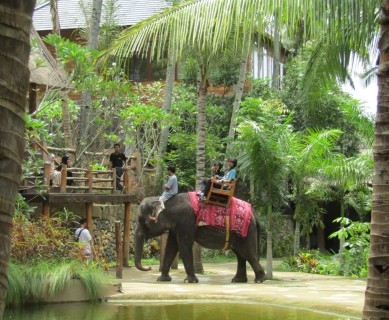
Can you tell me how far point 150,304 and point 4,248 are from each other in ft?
30.1

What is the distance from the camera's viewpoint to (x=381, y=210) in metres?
5.28

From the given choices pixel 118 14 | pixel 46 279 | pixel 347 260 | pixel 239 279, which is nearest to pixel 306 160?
pixel 347 260

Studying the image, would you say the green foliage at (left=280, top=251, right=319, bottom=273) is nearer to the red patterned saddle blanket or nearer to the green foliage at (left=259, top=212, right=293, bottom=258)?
the red patterned saddle blanket

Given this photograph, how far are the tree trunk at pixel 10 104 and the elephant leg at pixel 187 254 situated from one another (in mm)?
12624

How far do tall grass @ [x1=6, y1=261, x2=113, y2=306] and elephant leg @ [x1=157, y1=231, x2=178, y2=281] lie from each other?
11.3ft

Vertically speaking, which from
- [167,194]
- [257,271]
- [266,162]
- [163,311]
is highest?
[266,162]

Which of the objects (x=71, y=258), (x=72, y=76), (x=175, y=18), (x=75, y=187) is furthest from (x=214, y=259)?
(x=175, y=18)

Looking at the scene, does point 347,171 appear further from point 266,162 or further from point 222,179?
point 222,179

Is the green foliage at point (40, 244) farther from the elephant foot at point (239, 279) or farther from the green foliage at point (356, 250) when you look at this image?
the green foliage at point (356, 250)

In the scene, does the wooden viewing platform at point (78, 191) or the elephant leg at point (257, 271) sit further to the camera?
the wooden viewing platform at point (78, 191)

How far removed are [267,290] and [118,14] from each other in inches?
778

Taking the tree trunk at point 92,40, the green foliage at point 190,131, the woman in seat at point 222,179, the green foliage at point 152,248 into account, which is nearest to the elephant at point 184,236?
the woman in seat at point 222,179

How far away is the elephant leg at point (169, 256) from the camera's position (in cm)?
1562

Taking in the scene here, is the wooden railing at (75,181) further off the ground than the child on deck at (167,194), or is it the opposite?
the wooden railing at (75,181)
